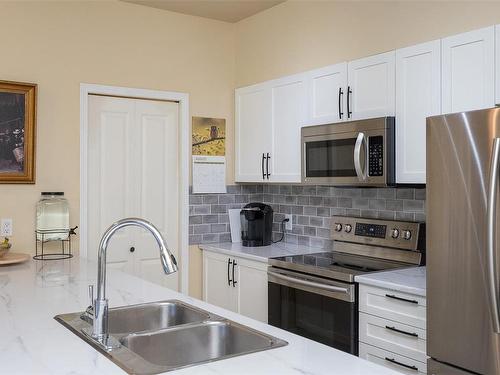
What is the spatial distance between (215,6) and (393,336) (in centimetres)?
268

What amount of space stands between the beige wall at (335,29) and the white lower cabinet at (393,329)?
4.50 ft

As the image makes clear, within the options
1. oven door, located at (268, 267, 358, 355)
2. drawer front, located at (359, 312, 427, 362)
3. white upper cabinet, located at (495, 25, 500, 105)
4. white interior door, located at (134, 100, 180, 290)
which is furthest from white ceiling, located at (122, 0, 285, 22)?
drawer front, located at (359, 312, 427, 362)

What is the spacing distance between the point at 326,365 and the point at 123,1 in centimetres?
328

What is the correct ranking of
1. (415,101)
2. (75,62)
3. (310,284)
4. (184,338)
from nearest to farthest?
1. (184,338)
2. (415,101)
3. (310,284)
4. (75,62)

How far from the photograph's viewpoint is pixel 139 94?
13.1ft

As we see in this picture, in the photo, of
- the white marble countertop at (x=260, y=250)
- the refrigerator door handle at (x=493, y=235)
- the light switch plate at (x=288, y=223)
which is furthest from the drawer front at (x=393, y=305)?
the light switch plate at (x=288, y=223)

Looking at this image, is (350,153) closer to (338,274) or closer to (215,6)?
(338,274)

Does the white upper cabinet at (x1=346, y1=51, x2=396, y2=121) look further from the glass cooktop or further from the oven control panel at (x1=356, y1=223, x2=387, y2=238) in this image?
the glass cooktop

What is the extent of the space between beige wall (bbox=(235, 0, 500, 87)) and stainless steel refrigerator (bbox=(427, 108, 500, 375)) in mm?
770

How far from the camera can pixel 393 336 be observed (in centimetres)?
265

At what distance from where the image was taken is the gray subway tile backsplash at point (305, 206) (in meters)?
3.38

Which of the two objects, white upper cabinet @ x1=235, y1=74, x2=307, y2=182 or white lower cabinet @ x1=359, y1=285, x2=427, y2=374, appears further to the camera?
white upper cabinet @ x1=235, y1=74, x2=307, y2=182

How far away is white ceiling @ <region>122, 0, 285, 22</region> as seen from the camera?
395 cm

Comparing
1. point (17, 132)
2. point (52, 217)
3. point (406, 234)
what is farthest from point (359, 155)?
point (17, 132)
